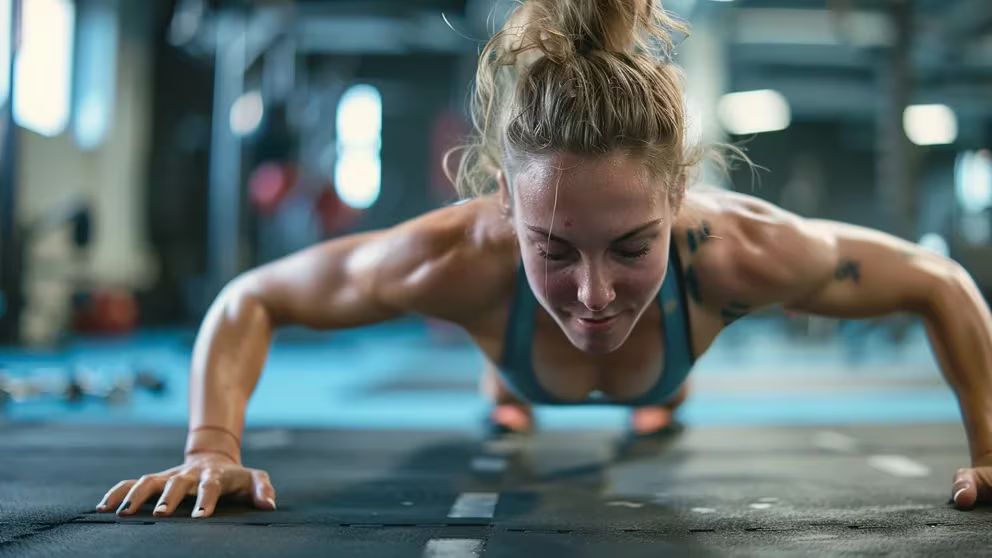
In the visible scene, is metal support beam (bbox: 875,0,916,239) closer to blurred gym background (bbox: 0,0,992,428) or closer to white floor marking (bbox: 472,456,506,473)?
blurred gym background (bbox: 0,0,992,428)

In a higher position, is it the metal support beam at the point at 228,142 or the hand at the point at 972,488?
the metal support beam at the point at 228,142

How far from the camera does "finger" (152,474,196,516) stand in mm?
1237

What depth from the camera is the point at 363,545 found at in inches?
43.6

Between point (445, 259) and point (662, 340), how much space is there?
18.6 inches

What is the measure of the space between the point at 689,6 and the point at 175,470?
4926 mm

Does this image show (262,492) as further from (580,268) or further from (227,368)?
(580,268)

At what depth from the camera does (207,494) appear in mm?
1270

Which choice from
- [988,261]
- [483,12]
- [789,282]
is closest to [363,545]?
[789,282]

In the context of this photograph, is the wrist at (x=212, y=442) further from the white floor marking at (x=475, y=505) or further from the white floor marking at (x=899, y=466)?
the white floor marking at (x=899, y=466)

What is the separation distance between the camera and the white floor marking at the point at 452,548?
107cm

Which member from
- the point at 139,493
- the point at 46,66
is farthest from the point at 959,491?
the point at 46,66

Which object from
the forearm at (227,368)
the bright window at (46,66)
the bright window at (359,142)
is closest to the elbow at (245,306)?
the forearm at (227,368)

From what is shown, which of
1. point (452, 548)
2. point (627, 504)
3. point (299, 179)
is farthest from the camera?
point (299, 179)

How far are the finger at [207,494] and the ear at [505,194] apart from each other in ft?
2.16
